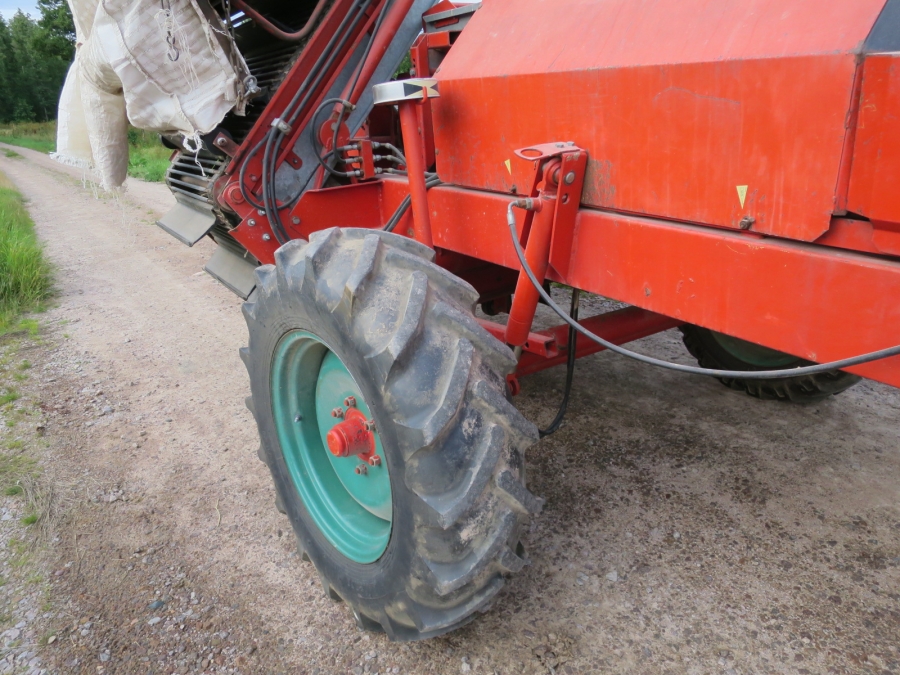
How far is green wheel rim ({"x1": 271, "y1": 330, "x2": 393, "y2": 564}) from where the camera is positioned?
75.7 inches

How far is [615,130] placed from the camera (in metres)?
1.47

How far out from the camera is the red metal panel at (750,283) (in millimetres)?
1074

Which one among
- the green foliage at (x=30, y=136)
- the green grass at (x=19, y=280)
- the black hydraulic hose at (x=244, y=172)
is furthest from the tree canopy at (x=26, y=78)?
the black hydraulic hose at (x=244, y=172)

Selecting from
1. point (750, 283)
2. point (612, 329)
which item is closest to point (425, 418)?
point (750, 283)

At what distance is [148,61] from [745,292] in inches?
88.3

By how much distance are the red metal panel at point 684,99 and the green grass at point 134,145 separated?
1.91 meters

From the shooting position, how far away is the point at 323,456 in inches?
85.4

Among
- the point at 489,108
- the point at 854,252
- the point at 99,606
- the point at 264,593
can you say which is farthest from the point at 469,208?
the point at 99,606

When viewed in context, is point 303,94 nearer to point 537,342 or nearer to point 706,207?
point 537,342

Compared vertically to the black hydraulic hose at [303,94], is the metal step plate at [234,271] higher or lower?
lower

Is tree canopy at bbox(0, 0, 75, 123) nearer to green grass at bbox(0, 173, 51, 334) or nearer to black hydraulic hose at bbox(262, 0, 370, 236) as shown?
green grass at bbox(0, 173, 51, 334)

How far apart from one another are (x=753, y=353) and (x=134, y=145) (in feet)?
62.0

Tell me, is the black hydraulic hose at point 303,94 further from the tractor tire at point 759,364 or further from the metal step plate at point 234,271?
the tractor tire at point 759,364

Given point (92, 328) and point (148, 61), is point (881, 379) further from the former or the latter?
point (92, 328)
